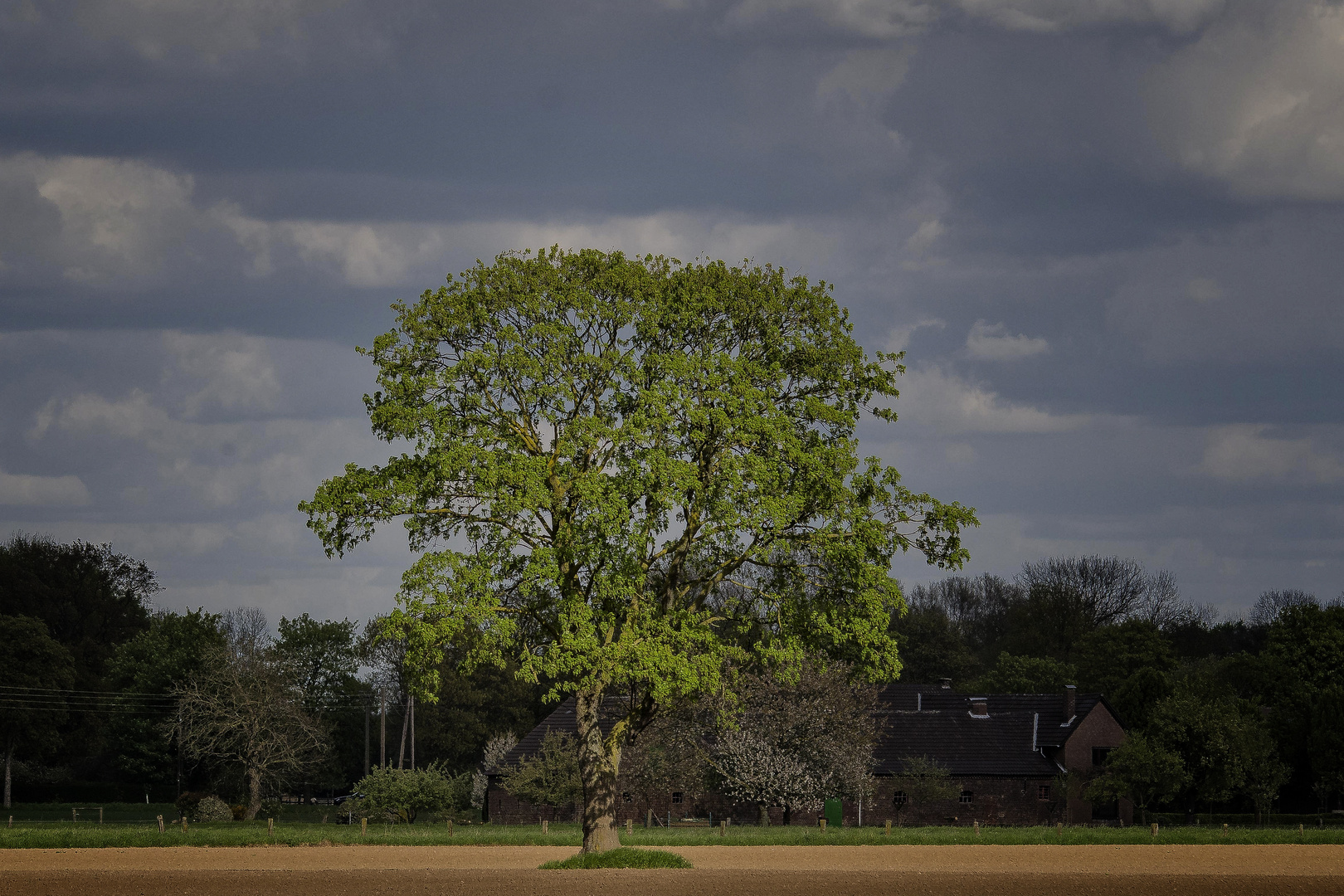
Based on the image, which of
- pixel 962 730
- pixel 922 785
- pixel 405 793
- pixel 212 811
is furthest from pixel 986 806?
pixel 212 811

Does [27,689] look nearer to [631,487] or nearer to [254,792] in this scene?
[254,792]

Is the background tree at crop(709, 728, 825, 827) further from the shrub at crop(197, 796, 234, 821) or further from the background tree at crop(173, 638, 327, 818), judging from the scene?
the shrub at crop(197, 796, 234, 821)

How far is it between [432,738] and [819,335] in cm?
5787

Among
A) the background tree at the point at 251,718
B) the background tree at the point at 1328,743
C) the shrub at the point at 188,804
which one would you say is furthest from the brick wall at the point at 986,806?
the shrub at the point at 188,804

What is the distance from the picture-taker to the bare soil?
24.2m

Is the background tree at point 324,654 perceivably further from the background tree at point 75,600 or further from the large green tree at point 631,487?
the large green tree at point 631,487

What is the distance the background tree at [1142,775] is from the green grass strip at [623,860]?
31269 millimetres

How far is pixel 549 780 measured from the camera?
176 ft

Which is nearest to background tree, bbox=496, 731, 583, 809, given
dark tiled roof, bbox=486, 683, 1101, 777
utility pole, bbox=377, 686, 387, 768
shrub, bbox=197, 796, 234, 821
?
dark tiled roof, bbox=486, 683, 1101, 777

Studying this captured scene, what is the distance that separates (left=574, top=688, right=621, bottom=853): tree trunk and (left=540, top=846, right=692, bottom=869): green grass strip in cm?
43

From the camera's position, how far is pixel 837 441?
96.5ft

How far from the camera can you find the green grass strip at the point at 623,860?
91.3 ft

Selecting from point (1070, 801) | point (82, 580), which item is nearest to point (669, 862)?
point (1070, 801)

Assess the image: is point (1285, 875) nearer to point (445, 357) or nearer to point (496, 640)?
point (496, 640)
